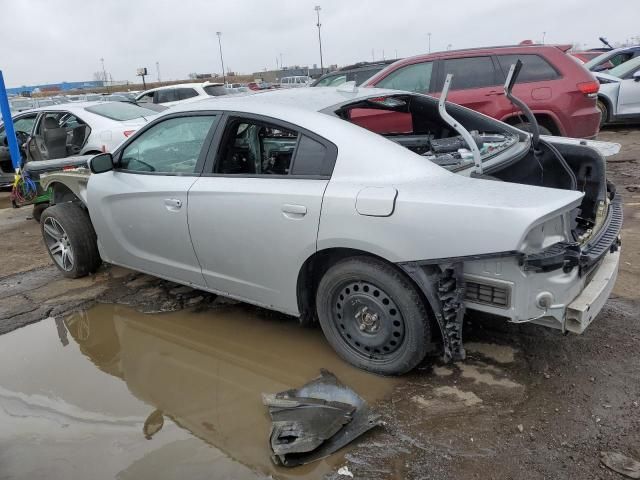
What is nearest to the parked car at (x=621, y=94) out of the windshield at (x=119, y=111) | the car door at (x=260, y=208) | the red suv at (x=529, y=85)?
the red suv at (x=529, y=85)

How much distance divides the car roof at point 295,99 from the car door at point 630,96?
29.3ft

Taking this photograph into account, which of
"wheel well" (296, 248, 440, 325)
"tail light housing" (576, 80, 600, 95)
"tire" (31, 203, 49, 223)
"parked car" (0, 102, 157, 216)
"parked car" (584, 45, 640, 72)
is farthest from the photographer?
"parked car" (584, 45, 640, 72)

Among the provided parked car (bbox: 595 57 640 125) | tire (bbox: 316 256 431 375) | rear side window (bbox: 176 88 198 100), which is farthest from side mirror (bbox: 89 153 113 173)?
rear side window (bbox: 176 88 198 100)

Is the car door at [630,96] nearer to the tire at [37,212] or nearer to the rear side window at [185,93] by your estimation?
the rear side window at [185,93]

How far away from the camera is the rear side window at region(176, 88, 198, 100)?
561 inches

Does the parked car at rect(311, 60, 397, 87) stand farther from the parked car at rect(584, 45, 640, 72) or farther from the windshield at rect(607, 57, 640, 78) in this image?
the parked car at rect(584, 45, 640, 72)

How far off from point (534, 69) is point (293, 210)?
5310 mm

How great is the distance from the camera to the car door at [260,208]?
3086 millimetres

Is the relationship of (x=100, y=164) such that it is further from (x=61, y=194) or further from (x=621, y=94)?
(x=621, y=94)

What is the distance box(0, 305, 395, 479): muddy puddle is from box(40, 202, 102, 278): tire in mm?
752

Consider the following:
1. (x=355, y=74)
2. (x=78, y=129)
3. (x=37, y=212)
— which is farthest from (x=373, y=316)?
(x=355, y=74)

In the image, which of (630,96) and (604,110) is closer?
(630,96)

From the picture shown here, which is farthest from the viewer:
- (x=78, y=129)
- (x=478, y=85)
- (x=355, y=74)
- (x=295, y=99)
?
(x=355, y=74)

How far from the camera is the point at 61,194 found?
5.30 meters
